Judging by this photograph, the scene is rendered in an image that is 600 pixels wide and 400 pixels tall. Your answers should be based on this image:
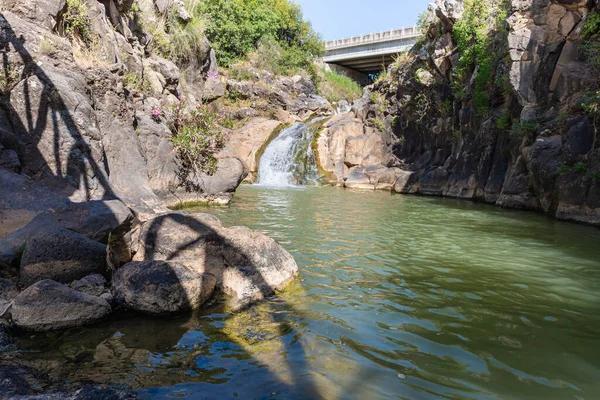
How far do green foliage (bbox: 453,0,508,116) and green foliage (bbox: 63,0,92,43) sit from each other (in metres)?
13.3

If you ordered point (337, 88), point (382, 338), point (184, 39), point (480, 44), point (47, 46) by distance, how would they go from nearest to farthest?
point (382, 338)
point (47, 46)
point (480, 44)
point (184, 39)
point (337, 88)

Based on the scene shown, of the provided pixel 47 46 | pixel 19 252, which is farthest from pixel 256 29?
pixel 19 252

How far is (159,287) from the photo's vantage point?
4051 mm

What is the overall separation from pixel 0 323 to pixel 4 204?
3204 millimetres

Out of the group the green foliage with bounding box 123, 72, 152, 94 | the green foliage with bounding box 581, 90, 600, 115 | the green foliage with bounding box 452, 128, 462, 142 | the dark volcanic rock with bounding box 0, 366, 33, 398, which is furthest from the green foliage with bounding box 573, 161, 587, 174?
the green foliage with bounding box 123, 72, 152, 94

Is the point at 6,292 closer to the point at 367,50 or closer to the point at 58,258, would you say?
the point at 58,258

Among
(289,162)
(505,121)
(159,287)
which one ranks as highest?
(505,121)

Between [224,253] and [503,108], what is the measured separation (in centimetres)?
1296

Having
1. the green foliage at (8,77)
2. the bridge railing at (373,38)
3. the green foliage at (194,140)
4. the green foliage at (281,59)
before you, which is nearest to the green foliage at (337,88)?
the green foliage at (281,59)

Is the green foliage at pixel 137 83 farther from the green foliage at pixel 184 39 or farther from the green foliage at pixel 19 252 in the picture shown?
the green foliage at pixel 19 252

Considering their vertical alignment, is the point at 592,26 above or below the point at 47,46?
above

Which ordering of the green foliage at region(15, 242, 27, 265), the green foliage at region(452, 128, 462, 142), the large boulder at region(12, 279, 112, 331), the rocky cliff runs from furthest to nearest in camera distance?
the green foliage at region(452, 128, 462, 142) → the rocky cliff → the green foliage at region(15, 242, 27, 265) → the large boulder at region(12, 279, 112, 331)

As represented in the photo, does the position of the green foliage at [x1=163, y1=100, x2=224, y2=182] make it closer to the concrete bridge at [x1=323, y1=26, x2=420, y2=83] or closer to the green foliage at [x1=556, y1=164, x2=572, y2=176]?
the green foliage at [x1=556, y1=164, x2=572, y2=176]

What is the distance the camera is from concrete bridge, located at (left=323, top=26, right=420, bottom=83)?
32.7 metres
